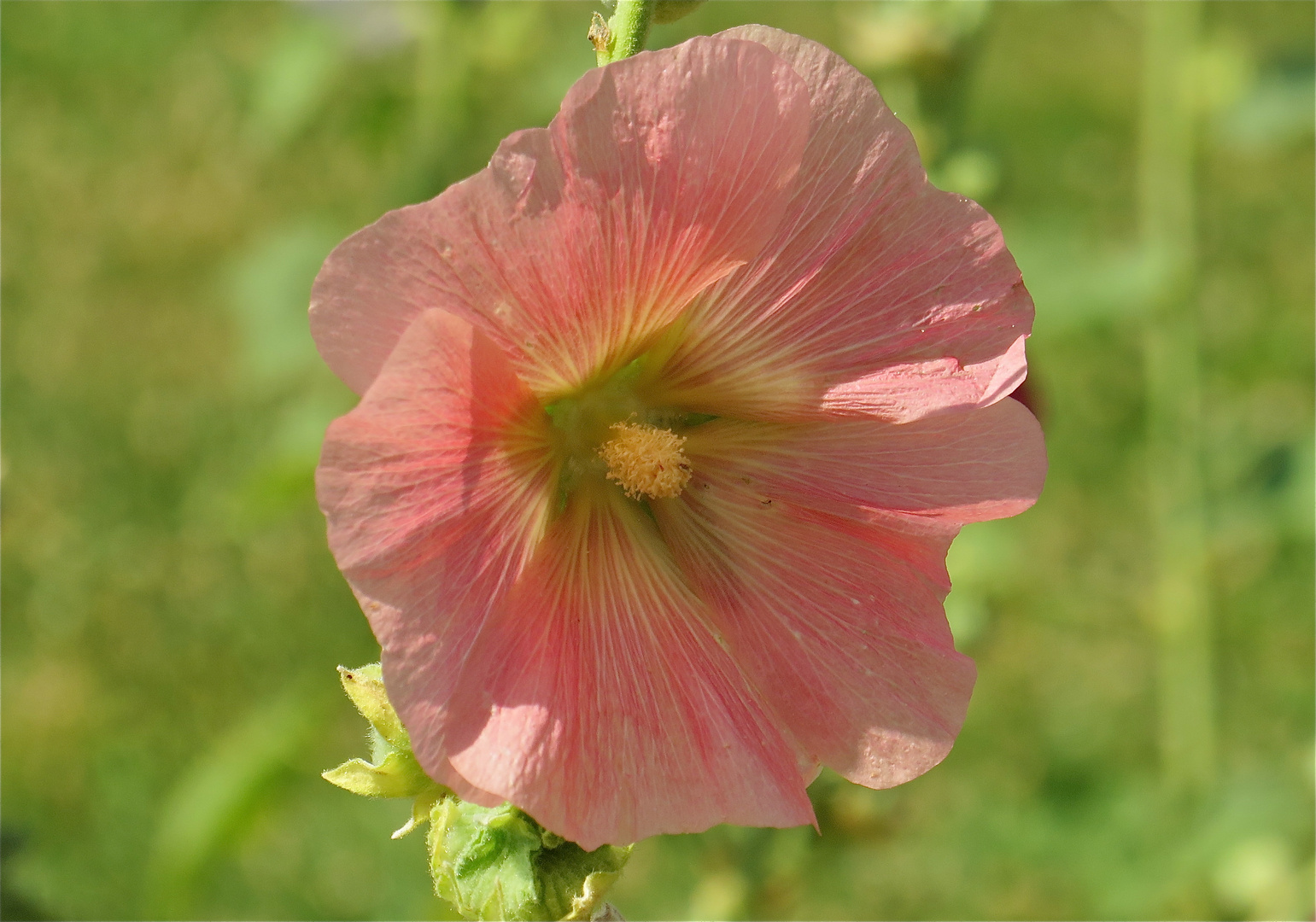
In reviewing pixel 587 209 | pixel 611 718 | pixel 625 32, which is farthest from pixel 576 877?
pixel 625 32

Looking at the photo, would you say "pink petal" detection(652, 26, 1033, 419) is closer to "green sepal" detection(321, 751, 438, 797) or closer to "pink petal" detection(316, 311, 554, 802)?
"pink petal" detection(316, 311, 554, 802)

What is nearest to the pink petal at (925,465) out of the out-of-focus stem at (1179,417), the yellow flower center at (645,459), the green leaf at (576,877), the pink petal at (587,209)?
the yellow flower center at (645,459)

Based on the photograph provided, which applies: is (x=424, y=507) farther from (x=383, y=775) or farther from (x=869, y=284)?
(x=869, y=284)

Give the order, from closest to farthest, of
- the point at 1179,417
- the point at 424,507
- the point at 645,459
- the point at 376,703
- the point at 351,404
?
the point at 424,507, the point at 376,703, the point at 645,459, the point at 1179,417, the point at 351,404

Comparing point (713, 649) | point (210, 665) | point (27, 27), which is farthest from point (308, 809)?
point (27, 27)

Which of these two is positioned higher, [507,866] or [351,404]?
[507,866]

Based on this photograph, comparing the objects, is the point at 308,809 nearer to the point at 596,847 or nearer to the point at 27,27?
the point at 596,847

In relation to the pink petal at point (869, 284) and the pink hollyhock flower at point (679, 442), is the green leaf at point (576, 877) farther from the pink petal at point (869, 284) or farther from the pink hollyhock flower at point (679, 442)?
the pink petal at point (869, 284)

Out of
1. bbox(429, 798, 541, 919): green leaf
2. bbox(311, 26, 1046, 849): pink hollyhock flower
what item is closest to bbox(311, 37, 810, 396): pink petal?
bbox(311, 26, 1046, 849): pink hollyhock flower
